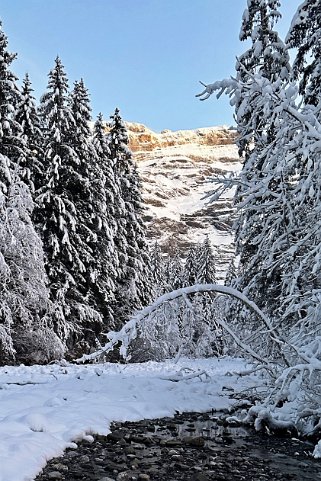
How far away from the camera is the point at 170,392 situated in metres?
10.4

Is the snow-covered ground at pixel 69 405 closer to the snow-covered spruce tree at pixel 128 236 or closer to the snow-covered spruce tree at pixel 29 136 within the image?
the snow-covered spruce tree at pixel 29 136

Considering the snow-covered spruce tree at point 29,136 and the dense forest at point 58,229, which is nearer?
the dense forest at point 58,229

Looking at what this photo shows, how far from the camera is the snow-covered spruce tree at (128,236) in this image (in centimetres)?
2645

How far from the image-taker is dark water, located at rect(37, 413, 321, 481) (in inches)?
208

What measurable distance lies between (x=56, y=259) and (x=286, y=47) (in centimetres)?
1297

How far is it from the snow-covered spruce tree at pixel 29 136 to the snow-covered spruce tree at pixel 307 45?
1157 centimetres

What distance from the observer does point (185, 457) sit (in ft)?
20.1

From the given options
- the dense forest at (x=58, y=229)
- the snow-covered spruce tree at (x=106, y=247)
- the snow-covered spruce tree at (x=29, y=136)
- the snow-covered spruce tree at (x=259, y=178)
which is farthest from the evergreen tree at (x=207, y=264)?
the snow-covered spruce tree at (x=259, y=178)

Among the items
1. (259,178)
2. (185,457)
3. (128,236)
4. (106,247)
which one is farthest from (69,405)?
(128,236)

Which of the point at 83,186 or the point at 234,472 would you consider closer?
the point at 234,472

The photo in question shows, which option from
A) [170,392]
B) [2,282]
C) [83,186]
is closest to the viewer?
[170,392]

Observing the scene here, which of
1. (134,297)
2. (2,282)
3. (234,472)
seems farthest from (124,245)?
(234,472)

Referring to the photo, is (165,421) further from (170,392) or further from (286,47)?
(286,47)

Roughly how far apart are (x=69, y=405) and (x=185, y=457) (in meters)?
2.59
